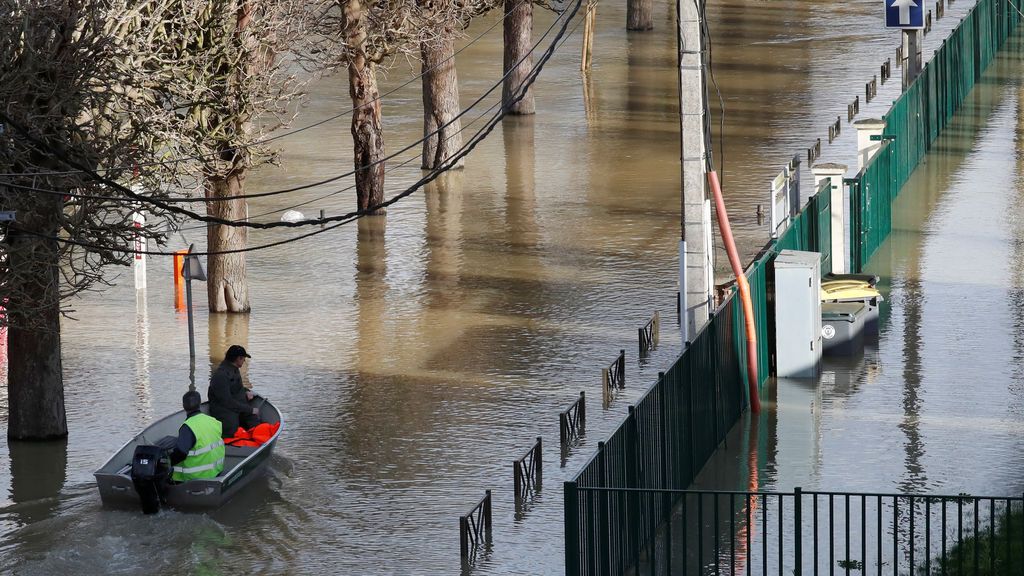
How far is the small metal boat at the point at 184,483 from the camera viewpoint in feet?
48.7

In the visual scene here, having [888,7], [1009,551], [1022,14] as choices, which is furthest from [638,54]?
[1009,551]

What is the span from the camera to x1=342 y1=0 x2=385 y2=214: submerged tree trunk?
1056 inches

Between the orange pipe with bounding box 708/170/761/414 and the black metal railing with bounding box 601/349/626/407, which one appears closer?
the orange pipe with bounding box 708/170/761/414

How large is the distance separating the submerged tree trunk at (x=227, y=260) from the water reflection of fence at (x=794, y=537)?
9294 mm

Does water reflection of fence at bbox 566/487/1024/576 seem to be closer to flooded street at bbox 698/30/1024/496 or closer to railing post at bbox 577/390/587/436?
flooded street at bbox 698/30/1024/496

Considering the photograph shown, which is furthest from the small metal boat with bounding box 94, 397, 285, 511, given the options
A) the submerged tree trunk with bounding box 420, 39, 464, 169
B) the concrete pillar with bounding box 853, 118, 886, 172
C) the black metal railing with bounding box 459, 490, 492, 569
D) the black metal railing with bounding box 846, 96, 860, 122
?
the black metal railing with bounding box 846, 96, 860, 122

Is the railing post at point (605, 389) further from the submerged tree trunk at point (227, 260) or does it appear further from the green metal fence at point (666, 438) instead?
the submerged tree trunk at point (227, 260)

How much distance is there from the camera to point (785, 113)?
36125 mm

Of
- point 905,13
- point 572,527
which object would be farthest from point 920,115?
point 572,527

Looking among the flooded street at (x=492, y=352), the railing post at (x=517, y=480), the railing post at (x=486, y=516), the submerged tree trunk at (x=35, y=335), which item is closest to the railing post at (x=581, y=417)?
the flooded street at (x=492, y=352)

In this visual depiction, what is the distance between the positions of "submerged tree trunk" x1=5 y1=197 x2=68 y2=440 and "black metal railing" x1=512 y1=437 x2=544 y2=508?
15.6ft

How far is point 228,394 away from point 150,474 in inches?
72.1

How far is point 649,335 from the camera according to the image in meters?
20.2

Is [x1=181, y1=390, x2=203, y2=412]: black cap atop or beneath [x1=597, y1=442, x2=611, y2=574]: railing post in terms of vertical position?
atop
